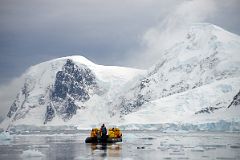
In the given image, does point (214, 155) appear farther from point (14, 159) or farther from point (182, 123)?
point (182, 123)

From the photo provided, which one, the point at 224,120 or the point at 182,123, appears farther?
the point at 182,123

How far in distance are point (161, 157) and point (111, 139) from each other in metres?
27.9

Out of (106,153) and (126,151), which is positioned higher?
(126,151)

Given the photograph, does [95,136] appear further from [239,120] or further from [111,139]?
[239,120]

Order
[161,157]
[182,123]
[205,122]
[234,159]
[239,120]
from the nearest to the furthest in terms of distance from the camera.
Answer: [234,159], [161,157], [239,120], [205,122], [182,123]

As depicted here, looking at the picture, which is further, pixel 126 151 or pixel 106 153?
pixel 126 151

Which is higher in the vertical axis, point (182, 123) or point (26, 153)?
point (182, 123)

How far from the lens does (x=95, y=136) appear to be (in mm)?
77812

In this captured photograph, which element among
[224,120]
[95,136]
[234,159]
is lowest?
[234,159]

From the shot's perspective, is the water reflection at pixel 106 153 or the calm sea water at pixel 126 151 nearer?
the calm sea water at pixel 126 151

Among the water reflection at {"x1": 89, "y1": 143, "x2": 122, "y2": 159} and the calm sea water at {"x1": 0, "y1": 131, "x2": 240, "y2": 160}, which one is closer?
the calm sea water at {"x1": 0, "y1": 131, "x2": 240, "y2": 160}

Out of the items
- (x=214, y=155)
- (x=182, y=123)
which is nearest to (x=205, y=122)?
(x=182, y=123)

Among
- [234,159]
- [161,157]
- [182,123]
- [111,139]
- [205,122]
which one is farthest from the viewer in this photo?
[182,123]

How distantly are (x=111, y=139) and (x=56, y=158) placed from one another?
1133 inches
